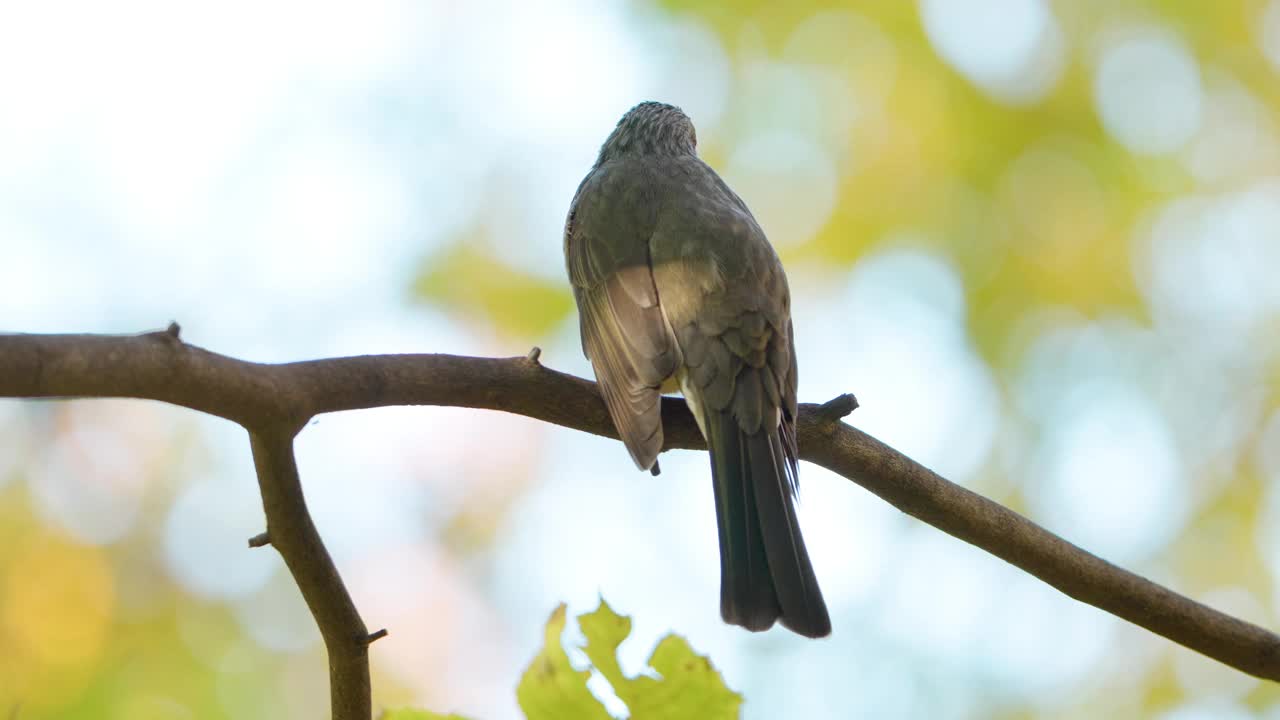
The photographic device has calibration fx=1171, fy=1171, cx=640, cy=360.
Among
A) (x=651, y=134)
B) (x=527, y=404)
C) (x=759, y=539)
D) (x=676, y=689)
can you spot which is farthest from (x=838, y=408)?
(x=651, y=134)

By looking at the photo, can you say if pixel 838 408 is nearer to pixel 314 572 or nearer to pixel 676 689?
pixel 314 572

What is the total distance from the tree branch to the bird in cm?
15

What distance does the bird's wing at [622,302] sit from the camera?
3432 millimetres

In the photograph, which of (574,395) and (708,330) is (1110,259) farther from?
(574,395)

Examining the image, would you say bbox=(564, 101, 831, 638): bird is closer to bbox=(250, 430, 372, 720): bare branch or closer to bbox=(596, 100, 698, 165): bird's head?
bbox=(596, 100, 698, 165): bird's head

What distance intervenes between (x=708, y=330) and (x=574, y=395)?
0.85 meters

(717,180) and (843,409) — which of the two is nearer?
(843,409)

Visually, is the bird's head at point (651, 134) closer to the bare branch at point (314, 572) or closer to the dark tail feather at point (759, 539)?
the dark tail feather at point (759, 539)

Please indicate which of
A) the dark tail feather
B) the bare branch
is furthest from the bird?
the bare branch

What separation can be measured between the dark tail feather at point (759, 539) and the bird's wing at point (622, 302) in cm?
23

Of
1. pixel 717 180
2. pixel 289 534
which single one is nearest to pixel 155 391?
pixel 289 534

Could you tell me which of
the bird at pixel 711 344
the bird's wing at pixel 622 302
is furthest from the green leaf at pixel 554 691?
the bird's wing at pixel 622 302

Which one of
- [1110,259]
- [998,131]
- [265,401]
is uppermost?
[998,131]

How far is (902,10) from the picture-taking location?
930 centimetres
